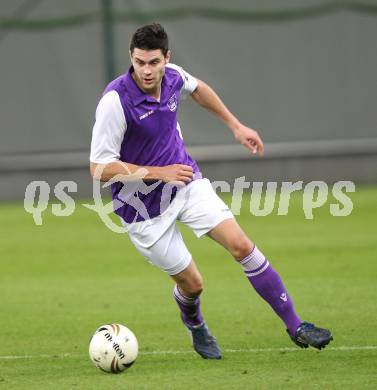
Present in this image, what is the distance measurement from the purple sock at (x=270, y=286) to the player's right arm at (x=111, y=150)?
29.5 inches

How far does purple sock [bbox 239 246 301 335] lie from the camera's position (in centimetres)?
764

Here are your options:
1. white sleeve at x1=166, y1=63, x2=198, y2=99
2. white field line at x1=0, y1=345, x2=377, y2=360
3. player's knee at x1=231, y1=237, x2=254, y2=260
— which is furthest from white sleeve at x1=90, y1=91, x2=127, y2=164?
white field line at x1=0, y1=345, x2=377, y2=360

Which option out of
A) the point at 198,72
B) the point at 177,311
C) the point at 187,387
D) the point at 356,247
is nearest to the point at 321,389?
the point at 187,387

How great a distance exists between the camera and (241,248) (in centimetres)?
763

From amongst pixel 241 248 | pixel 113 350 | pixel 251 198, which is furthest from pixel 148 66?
pixel 251 198

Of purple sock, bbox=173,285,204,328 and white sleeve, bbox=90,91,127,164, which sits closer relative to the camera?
white sleeve, bbox=90,91,127,164

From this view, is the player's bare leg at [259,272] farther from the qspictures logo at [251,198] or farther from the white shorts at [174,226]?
the qspictures logo at [251,198]

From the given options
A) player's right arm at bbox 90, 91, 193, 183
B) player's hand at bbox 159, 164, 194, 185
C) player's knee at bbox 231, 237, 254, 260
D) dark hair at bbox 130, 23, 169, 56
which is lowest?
player's knee at bbox 231, 237, 254, 260

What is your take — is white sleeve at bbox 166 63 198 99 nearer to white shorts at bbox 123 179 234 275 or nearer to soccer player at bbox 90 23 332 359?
soccer player at bbox 90 23 332 359

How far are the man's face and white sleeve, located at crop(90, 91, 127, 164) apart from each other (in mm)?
240

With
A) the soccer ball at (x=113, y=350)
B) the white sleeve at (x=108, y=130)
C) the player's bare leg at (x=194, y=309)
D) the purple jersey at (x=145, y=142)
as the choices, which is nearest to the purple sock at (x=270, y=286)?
the player's bare leg at (x=194, y=309)

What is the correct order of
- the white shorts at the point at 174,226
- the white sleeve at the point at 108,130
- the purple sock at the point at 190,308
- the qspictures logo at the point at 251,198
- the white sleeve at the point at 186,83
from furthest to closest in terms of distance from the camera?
1. the qspictures logo at the point at 251,198
2. the white sleeve at the point at 186,83
3. the purple sock at the point at 190,308
4. the white shorts at the point at 174,226
5. the white sleeve at the point at 108,130

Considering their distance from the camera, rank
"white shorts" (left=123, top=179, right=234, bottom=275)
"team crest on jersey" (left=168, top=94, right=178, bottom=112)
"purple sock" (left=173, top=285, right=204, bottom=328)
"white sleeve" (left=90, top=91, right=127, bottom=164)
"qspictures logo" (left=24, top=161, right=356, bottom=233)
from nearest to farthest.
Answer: "white sleeve" (left=90, top=91, right=127, bottom=164) → "white shorts" (left=123, top=179, right=234, bottom=275) → "team crest on jersey" (left=168, top=94, right=178, bottom=112) → "purple sock" (left=173, top=285, right=204, bottom=328) → "qspictures logo" (left=24, top=161, right=356, bottom=233)

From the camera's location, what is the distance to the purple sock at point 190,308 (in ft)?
26.8
